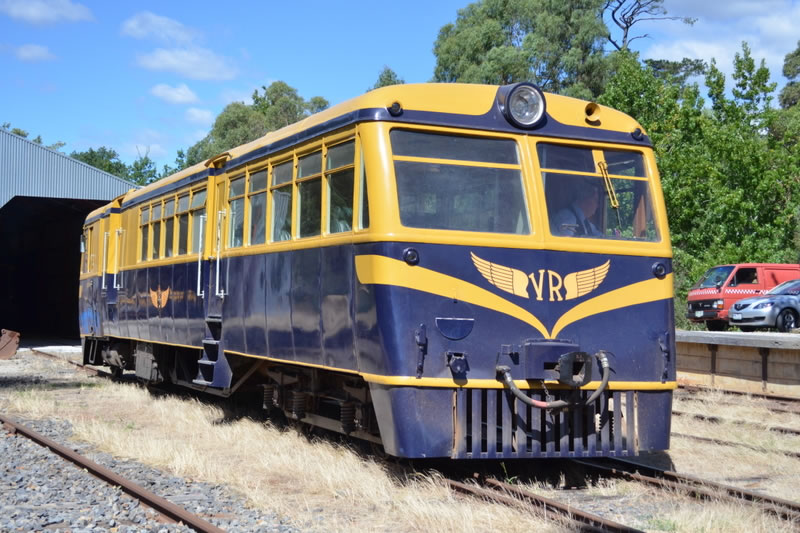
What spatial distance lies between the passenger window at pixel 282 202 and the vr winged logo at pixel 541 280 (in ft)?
7.77

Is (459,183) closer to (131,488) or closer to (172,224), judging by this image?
(131,488)

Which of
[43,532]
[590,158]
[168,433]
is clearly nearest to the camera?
[43,532]

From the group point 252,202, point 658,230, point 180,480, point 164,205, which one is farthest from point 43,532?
point 164,205

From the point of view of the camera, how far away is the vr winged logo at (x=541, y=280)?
25.4 ft

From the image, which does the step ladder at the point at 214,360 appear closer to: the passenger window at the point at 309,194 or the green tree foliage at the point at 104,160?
the passenger window at the point at 309,194

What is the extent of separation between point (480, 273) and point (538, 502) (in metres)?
1.82

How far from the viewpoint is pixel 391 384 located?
739 cm

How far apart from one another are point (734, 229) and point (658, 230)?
2225 cm

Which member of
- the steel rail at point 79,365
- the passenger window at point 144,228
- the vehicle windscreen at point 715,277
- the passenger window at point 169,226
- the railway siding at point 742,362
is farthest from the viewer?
the vehicle windscreen at point 715,277

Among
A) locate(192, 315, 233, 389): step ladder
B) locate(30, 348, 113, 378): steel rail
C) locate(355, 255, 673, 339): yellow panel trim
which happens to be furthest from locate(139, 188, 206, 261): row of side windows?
locate(30, 348, 113, 378): steel rail

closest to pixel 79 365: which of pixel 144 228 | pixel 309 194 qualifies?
pixel 144 228

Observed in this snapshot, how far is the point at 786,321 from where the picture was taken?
71.3ft

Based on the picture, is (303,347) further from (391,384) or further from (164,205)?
(164,205)

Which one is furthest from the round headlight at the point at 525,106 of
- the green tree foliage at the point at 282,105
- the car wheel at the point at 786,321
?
the green tree foliage at the point at 282,105
